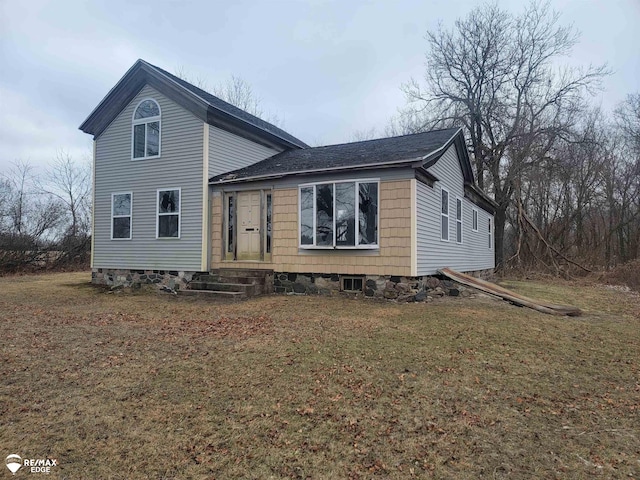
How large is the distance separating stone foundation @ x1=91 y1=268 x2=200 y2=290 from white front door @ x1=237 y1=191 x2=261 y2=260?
64.9 inches

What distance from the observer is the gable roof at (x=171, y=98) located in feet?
36.5

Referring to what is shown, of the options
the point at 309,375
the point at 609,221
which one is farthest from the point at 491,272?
the point at 309,375

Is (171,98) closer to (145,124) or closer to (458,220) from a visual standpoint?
(145,124)

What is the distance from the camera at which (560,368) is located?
4578mm

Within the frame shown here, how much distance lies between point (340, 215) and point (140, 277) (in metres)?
6.74

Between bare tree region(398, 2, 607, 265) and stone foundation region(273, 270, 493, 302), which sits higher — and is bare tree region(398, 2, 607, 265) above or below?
above

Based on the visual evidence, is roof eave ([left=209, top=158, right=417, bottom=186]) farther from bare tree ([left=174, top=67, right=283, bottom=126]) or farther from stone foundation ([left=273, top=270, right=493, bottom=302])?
bare tree ([left=174, top=67, right=283, bottom=126])

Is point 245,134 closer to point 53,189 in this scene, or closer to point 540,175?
point 540,175

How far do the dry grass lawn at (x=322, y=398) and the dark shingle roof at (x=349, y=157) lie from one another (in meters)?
4.07

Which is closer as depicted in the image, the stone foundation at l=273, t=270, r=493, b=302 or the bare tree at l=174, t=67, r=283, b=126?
the stone foundation at l=273, t=270, r=493, b=302

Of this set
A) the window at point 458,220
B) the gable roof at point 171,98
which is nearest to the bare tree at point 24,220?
the gable roof at point 171,98

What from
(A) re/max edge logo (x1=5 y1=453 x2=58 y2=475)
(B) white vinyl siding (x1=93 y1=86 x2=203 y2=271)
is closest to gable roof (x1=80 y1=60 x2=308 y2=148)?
(B) white vinyl siding (x1=93 y1=86 x2=203 y2=271)

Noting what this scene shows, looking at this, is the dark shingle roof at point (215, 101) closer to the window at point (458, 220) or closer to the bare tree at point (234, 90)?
the window at point (458, 220)

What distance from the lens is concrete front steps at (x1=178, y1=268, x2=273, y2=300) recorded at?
9.80m
